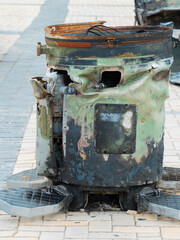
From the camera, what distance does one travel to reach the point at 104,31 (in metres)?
4.28

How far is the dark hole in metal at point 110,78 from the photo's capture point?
3.96m

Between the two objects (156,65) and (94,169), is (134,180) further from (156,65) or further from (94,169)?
(156,65)

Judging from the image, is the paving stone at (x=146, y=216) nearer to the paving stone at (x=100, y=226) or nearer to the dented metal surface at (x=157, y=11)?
the paving stone at (x=100, y=226)

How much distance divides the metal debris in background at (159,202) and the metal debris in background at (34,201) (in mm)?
558

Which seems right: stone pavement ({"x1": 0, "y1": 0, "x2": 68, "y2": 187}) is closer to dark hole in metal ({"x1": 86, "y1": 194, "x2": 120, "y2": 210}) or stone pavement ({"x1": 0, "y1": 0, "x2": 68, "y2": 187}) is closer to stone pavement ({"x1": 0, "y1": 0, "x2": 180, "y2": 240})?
stone pavement ({"x1": 0, "y1": 0, "x2": 180, "y2": 240})

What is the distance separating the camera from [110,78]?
398 centimetres

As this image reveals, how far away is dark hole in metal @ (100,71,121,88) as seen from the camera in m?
3.96

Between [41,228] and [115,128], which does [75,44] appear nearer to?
[115,128]

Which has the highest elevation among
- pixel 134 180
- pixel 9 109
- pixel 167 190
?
pixel 134 180


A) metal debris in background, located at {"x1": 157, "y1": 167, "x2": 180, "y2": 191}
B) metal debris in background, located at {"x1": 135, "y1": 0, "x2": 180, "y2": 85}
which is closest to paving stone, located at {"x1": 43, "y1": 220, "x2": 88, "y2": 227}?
metal debris in background, located at {"x1": 157, "y1": 167, "x2": 180, "y2": 191}

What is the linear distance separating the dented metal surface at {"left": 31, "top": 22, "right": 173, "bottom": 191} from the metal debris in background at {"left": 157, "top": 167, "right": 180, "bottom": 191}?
0.31 metres

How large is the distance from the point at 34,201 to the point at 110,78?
1103mm

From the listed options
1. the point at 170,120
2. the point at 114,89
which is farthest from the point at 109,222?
the point at 170,120

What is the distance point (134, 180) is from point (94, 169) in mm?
316
